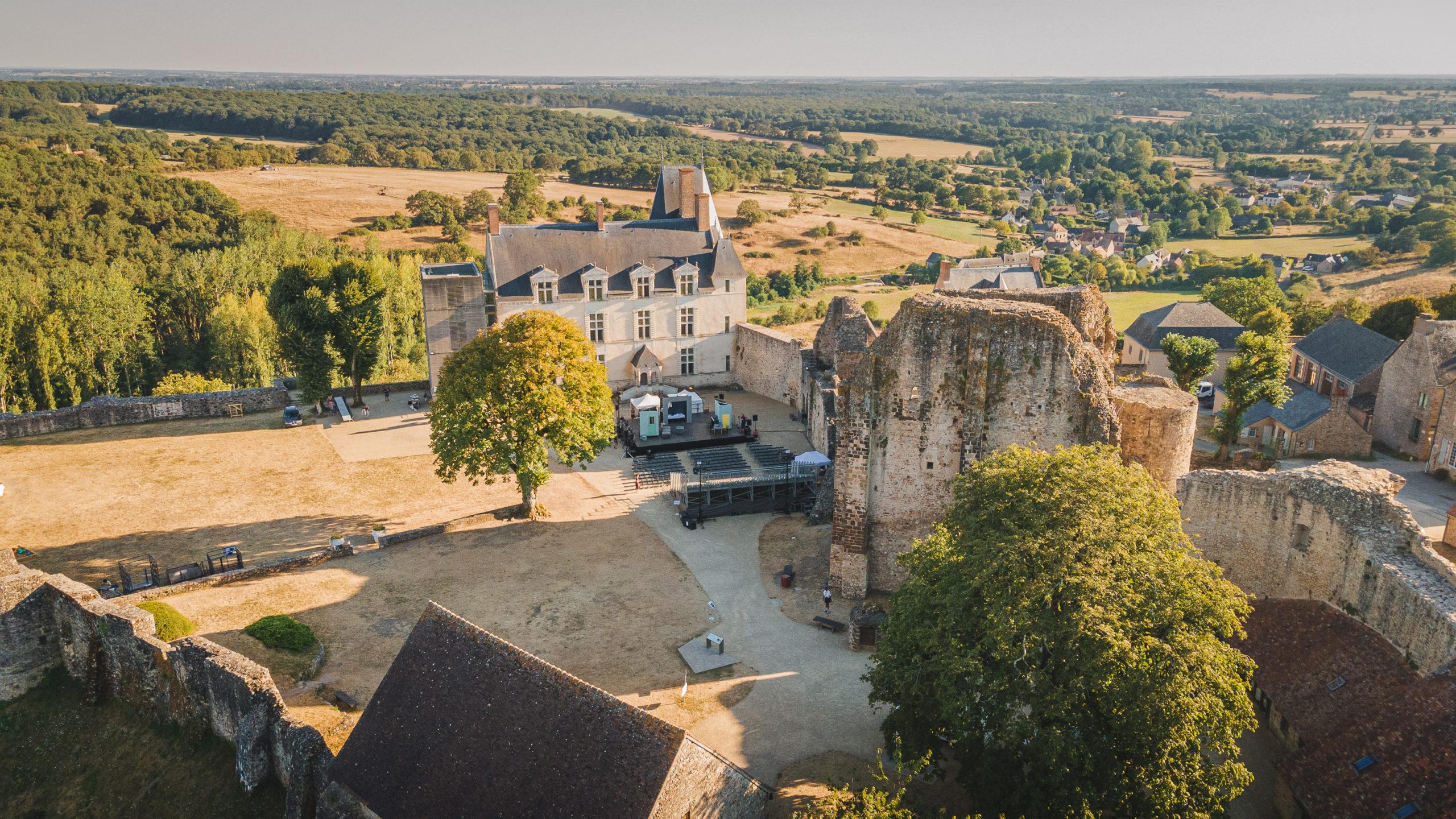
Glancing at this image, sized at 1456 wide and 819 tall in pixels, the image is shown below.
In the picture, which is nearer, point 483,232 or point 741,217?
point 483,232

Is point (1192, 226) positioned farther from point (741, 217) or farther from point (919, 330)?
point (919, 330)

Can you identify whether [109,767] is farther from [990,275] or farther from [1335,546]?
[990,275]

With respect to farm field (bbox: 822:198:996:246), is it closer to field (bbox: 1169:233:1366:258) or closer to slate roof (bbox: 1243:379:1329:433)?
field (bbox: 1169:233:1366:258)

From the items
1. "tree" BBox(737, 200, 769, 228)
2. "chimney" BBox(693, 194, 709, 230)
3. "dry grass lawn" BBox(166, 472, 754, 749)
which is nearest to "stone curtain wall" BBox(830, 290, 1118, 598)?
"dry grass lawn" BBox(166, 472, 754, 749)

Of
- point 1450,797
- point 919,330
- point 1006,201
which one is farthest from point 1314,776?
point 1006,201

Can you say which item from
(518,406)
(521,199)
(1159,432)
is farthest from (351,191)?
(1159,432)

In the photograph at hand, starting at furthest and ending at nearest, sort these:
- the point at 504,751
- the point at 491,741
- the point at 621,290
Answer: the point at 621,290 → the point at 491,741 → the point at 504,751
